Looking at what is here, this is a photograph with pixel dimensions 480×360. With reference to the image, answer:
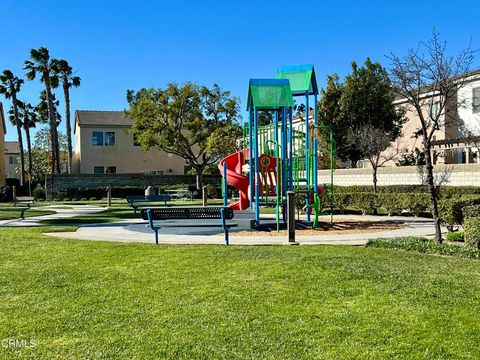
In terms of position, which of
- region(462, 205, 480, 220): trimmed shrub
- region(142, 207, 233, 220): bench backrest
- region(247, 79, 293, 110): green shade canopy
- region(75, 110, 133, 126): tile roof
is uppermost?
region(75, 110, 133, 126): tile roof

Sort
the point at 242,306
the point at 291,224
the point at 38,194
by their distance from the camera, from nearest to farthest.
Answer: the point at 242,306
the point at 291,224
the point at 38,194

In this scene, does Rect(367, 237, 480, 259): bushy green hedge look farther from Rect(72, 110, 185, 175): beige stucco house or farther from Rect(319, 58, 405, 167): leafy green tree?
Rect(72, 110, 185, 175): beige stucco house

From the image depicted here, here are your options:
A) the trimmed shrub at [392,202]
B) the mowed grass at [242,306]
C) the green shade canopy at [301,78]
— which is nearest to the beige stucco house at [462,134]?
the trimmed shrub at [392,202]

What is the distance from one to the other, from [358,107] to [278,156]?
22.8 meters

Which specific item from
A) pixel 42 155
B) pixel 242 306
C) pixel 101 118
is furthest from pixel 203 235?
pixel 42 155

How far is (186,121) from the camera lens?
Result: 41438 mm

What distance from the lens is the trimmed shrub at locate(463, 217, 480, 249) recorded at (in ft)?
29.2

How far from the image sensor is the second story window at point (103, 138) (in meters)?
Result: 45.2

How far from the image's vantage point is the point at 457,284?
5965 mm

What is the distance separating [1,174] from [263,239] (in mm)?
46272

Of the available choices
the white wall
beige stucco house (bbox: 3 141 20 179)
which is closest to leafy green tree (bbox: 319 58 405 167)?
the white wall

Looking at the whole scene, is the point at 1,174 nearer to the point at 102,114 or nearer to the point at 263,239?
the point at 102,114

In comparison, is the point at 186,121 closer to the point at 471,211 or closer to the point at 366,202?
the point at 366,202

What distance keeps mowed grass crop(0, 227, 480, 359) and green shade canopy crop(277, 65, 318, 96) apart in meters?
8.05
